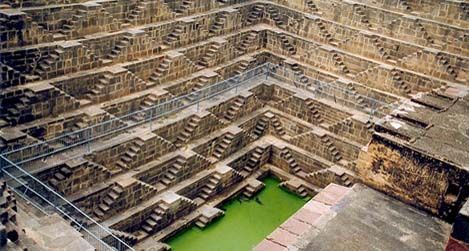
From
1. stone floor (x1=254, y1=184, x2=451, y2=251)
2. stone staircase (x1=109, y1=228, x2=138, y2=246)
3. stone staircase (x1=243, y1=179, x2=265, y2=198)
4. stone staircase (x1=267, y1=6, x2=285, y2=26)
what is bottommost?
stone staircase (x1=243, y1=179, x2=265, y2=198)

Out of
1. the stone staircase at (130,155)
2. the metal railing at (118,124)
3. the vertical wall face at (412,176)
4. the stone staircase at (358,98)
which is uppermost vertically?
the vertical wall face at (412,176)

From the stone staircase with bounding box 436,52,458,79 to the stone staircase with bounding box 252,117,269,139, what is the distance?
5754 mm

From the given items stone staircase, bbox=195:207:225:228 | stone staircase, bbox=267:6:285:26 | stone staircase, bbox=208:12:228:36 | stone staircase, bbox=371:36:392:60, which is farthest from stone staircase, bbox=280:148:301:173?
stone staircase, bbox=267:6:285:26

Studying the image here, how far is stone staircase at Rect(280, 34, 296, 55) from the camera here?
19.7 m

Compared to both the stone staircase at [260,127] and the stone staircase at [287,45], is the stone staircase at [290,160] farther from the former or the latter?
the stone staircase at [287,45]

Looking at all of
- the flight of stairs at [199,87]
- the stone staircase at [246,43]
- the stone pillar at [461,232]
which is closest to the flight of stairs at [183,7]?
the flight of stairs at [199,87]

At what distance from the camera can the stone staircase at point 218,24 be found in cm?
1858

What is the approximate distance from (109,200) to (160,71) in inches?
190

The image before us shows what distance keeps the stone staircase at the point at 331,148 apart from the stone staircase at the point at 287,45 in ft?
13.1

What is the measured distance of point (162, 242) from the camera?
13.6 meters

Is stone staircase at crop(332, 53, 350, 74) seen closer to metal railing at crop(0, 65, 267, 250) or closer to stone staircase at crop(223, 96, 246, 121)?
stone staircase at crop(223, 96, 246, 121)

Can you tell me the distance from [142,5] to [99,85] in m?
3.16

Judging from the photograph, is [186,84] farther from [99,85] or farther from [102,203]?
[102,203]

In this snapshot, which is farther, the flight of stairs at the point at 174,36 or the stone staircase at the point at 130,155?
the flight of stairs at the point at 174,36
